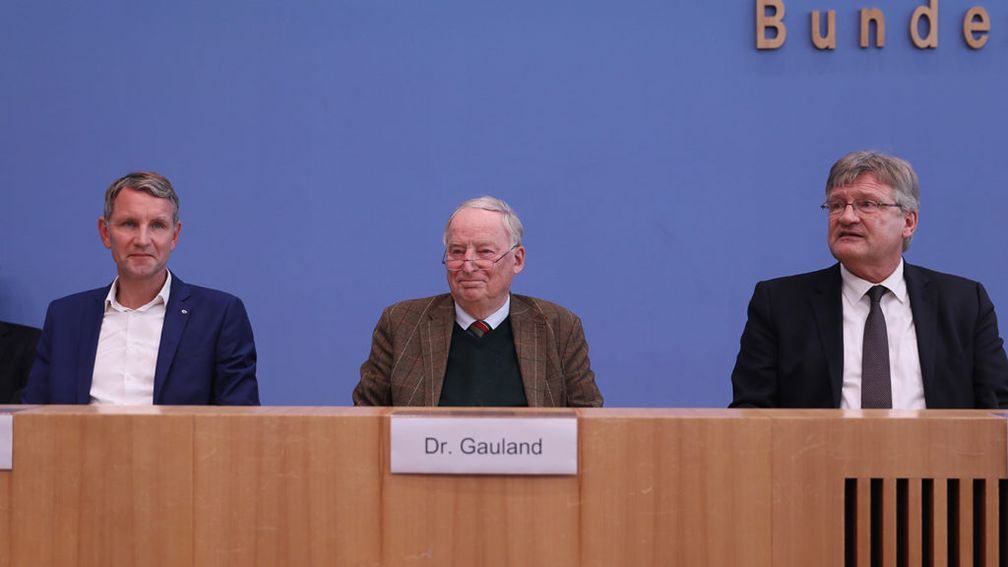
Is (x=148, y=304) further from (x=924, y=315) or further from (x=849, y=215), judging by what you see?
(x=924, y=315)

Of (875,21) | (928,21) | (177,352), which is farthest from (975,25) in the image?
(177,352)

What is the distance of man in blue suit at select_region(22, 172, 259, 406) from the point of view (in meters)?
2.36

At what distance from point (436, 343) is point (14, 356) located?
1581 mm

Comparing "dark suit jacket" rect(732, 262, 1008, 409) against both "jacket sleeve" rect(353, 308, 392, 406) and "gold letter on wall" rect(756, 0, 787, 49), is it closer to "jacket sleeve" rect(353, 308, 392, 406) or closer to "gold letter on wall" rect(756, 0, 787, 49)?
"jacket sleeve" rect(353, 308, 392, 406)

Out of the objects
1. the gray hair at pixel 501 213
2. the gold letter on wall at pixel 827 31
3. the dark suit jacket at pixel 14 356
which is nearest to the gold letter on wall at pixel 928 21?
the gold letter on wall at pixel 827 31

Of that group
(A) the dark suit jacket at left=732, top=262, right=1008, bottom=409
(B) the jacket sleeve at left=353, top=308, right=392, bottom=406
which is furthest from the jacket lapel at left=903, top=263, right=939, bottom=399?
(B) the jacket sleeve at left=353, top=308, right=392, bottom=406

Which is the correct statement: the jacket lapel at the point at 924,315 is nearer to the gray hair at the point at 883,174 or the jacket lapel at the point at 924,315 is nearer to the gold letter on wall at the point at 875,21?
the gray hair at the point at 883,174

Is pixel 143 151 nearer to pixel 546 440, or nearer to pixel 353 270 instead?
pixel 353 270

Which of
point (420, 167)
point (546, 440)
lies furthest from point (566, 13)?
point (546, 440)

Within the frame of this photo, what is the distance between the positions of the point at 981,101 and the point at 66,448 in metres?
3.07

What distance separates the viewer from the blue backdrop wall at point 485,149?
3322mm

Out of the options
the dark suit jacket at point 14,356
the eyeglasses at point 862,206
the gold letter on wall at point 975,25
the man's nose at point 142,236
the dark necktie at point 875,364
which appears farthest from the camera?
the gold letter on wall at point 975,25

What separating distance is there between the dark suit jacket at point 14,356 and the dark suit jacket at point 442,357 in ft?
4.43

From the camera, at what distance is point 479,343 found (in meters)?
2.39
